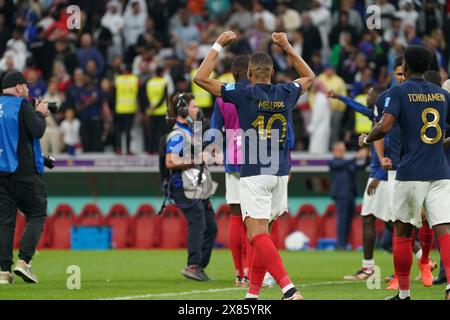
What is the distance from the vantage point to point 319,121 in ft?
92.5

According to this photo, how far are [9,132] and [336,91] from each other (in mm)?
13581

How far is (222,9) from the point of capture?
32406 millimetres

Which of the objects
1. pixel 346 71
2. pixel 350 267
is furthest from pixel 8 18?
pixel 350 267

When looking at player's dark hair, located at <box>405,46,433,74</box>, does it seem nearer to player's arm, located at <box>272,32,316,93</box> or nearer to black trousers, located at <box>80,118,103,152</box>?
player's arm, located at <box>272,32,316,93</box>

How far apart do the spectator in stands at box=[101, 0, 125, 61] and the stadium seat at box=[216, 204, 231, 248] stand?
647cm

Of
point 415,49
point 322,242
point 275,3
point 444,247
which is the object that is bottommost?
point 322,242

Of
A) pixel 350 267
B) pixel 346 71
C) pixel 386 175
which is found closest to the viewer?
pixel 386 175

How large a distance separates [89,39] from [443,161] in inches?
765

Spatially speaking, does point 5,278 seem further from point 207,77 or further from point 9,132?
point 207,77

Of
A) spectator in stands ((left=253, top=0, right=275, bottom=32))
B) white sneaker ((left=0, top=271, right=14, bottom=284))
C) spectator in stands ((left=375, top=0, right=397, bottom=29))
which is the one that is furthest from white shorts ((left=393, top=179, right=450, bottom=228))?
spectator in stands ((left=253, top=0, right=275, bottom=32))

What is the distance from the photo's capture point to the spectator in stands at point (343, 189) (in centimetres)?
2583

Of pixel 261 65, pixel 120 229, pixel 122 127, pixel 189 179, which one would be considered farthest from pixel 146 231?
pixel 261 65

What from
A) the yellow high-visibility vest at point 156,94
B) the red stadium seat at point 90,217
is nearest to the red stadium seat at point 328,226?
the yellow high-visibility vest at point 156,94
